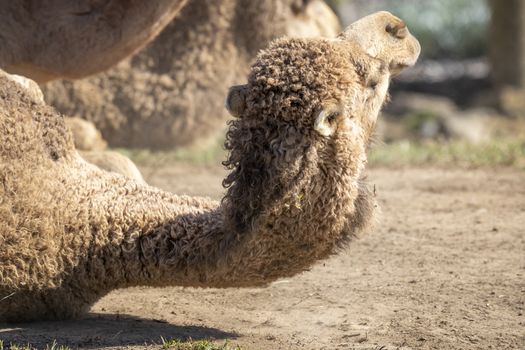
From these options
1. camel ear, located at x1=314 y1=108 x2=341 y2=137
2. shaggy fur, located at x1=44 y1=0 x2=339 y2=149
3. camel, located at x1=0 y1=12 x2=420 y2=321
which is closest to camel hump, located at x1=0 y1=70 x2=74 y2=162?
camel, located at x1=0 y1=12 x2=420 y2=321

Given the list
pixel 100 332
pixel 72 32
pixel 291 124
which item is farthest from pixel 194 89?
pixel 291 124

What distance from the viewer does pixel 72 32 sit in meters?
6.63

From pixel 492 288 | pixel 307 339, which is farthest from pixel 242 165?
pixel 492 288

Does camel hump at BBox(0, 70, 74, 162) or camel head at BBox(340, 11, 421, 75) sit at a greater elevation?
camel head at BBox(340, 11, 421, 75)

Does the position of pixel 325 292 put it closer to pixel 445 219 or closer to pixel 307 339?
pixel 307 339

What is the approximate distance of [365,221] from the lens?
4336mm

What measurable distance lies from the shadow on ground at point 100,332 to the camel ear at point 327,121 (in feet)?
3.38

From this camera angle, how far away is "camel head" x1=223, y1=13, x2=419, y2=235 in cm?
419

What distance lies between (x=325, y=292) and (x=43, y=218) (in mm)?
1569

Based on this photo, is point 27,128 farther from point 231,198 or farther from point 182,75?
point 182,75

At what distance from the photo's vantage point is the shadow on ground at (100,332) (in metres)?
4.39

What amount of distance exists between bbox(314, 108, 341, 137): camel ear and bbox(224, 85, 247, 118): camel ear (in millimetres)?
326

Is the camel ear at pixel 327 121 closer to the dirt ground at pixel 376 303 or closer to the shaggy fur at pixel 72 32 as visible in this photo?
the dirt ground at pixel 376 303

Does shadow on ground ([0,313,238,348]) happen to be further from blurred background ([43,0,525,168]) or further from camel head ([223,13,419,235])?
blurred background ([43,0,525,168])
